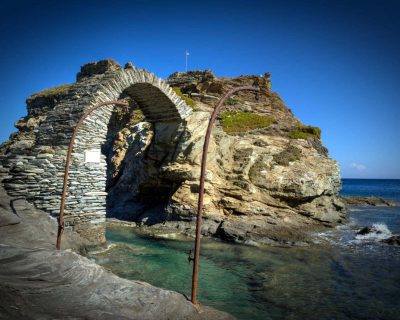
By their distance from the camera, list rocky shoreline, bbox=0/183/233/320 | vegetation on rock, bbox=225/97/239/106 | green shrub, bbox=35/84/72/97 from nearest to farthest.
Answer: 1. rocky shoreline, bbox=0/183/233/320
2. vegetation on rock, bbox=225/97/239/106
3. green shrub, bbox=35/84/72/97

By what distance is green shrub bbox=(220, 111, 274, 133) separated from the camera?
28.2 meters

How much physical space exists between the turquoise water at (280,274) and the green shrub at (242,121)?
11509 millimetres

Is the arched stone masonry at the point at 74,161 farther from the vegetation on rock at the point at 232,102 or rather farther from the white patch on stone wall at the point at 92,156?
the vegetation on rock at the point at 232,102

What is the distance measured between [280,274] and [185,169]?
37.4ft

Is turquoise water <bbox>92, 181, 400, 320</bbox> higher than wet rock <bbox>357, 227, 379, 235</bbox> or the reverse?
the reverse

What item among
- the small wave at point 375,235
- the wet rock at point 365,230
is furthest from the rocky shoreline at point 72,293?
the wet rock at point 365,230

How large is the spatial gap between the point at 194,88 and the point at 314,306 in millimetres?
27715

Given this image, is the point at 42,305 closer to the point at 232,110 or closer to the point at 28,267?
the point at 28,267

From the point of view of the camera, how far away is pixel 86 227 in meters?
16.5

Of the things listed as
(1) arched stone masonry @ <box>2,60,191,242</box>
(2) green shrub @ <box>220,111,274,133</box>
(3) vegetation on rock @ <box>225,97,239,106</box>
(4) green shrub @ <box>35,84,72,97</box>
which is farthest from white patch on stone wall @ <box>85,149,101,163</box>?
(4) green shrub @ <box>35,84,72,97</box>

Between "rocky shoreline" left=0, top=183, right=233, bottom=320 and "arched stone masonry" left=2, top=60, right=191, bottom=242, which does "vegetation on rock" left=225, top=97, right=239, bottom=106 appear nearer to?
"arched stone masonry" left=2, top=60, right=191, bottom=242

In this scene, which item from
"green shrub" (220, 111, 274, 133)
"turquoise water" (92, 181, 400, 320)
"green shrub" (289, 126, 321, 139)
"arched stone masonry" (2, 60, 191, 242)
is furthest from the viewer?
"green shrub" (289, 126, 321, 139)

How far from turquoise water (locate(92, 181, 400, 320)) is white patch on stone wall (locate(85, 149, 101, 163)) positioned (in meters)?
4.71

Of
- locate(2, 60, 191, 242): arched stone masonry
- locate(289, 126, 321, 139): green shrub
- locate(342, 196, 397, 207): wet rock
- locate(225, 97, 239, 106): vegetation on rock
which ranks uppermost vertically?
locate(225, 97, 239, 106): vegetation on rock
